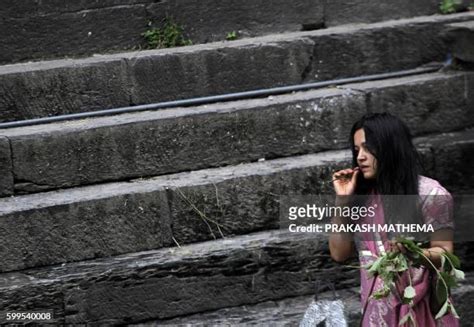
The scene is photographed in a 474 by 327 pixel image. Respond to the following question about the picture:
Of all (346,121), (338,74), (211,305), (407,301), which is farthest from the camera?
(338,74)

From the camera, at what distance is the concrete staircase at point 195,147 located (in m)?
5.79

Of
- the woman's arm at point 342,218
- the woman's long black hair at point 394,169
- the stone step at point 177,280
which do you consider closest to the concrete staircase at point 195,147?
the stone step at point 177,280

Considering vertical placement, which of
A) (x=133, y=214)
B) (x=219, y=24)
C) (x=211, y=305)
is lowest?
(x=211, y=305)

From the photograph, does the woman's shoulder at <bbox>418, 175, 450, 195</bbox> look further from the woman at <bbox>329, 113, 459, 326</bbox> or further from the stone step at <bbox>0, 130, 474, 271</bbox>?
the stone step at <bbox>0, 130, 474, 271</bbox>

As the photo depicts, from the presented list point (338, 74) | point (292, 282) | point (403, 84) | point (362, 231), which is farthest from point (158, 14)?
point (362, 231)

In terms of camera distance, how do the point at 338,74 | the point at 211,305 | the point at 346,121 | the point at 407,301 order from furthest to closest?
1. the point at 338,74
2. the point at 346,121
3. the point at 211,305
4. the point at 407,301

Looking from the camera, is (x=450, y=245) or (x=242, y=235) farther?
(x=242, y=235)

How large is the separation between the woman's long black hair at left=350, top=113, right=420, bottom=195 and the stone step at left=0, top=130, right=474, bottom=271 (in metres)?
1.38

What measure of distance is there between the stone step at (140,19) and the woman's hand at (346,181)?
112 inches

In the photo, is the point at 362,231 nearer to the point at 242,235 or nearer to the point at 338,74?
the point at 242,235

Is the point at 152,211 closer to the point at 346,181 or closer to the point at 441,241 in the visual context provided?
the point at 346,181

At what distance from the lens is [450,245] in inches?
190

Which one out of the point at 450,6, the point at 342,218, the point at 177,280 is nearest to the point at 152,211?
the point at 177,280

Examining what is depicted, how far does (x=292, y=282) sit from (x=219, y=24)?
2.33 metres
